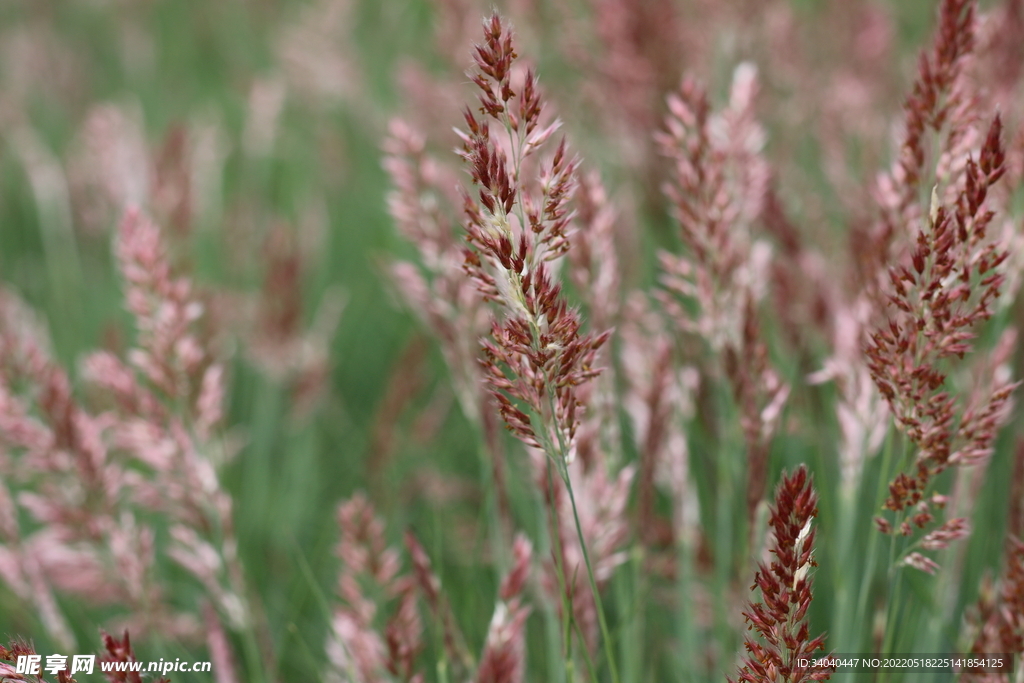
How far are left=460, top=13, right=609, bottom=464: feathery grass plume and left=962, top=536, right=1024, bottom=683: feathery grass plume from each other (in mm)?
615

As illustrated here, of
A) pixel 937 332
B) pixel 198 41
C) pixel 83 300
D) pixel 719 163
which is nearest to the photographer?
pixel 937 332

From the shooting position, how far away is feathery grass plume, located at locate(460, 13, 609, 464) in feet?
2.85

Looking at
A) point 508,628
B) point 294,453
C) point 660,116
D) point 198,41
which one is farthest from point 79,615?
point 198,41

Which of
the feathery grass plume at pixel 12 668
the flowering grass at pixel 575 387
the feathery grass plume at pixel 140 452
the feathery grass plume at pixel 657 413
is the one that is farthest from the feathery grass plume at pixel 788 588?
the feathery grass plume at pixel 140 452

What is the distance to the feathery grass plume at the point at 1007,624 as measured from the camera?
1055 mm

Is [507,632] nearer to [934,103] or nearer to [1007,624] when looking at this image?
[1007,624]

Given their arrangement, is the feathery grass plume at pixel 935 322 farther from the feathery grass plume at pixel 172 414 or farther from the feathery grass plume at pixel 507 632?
the feathery grass plume at pixel 172 414

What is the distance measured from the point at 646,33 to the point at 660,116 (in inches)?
9.4

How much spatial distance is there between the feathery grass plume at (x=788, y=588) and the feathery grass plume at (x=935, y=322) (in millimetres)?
179

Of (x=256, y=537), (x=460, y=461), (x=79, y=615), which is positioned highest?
(x=460, y=461)

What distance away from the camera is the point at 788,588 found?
0.86m

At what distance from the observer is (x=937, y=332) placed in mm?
942

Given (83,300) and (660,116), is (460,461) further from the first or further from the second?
(83,300)

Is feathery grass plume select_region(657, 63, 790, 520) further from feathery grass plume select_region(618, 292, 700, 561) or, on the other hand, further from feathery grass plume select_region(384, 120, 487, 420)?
feathery grass plume select_region(384, 120, 487, 420)
